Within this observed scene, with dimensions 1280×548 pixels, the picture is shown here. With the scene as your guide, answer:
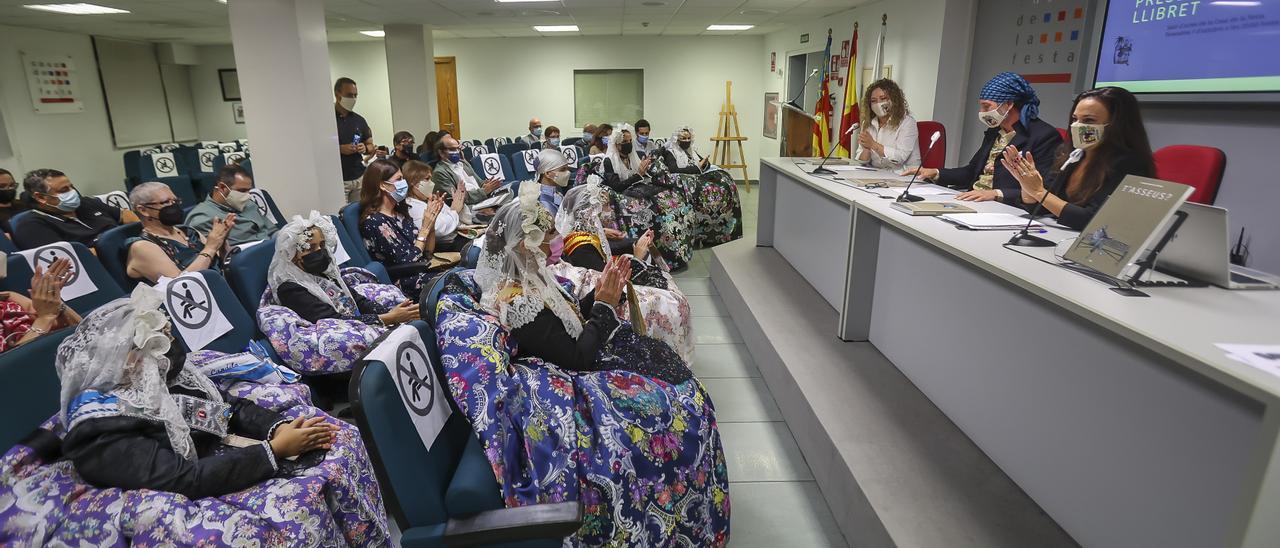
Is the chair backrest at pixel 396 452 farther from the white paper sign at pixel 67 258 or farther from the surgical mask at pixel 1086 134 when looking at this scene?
the surgical mask at pixel 1086 134

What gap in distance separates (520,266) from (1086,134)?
6.27ft

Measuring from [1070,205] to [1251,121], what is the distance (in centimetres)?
149

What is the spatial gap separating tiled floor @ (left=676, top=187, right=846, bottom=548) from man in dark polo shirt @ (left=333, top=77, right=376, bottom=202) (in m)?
3.56

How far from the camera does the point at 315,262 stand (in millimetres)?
2605

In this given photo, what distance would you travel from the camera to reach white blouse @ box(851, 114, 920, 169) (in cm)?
396

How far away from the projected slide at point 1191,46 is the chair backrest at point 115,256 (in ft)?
16.0

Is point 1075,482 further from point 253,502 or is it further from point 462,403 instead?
point 253,502

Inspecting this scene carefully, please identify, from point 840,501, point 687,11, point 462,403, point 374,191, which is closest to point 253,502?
point 462,403

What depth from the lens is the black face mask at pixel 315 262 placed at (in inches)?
102

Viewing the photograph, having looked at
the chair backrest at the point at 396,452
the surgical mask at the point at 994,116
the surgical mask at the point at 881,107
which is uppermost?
the surgical mask at the point at 881,107

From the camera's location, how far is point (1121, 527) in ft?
4.91

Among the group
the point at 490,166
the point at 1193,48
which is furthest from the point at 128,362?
the point at 490,166

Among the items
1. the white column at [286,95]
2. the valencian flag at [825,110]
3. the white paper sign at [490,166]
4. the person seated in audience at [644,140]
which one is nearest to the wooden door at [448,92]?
the white paper sign at [490,166]

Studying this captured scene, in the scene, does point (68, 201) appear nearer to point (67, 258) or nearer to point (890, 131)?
point (67, 258)
